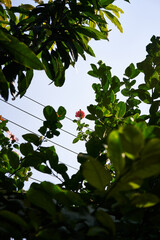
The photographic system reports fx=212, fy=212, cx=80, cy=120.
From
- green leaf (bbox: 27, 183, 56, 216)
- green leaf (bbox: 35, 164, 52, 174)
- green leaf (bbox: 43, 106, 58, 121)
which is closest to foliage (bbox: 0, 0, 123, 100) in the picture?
green leaf (bbox: 43, 106, 58, 121)

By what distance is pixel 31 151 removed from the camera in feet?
2.90

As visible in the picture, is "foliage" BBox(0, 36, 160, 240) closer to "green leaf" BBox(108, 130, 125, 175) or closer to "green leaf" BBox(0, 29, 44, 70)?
"green leaf" BBox(108, 130, 125, 175)

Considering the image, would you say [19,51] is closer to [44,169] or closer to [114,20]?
[44,169]

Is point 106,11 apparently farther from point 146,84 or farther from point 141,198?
point 141,198

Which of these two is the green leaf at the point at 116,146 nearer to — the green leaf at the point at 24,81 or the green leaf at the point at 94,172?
the green leaf at the point at 94,172

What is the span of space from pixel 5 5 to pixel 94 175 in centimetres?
154

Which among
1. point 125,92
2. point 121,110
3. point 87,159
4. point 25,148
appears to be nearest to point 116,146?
point 87,159

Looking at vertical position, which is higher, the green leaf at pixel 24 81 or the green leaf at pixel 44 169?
the green leaf at pixel 24 81

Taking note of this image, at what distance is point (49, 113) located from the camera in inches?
38.4

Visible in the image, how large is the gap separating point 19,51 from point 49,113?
0.35 meters

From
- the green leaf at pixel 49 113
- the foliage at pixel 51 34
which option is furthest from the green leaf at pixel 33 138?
the foliage at pixel 51 34

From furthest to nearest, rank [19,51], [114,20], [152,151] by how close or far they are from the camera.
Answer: [114,20] → [19,51] → [152,151]

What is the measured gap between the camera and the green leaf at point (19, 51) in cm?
66

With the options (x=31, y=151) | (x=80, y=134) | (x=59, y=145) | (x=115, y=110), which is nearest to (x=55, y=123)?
(x=31, y=151)
